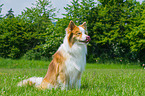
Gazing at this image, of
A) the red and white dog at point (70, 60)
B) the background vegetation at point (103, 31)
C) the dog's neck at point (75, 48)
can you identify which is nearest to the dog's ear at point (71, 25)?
the red and white dog at point (70, 60)

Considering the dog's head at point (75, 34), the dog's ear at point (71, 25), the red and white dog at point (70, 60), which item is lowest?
the red and white dog at point (70, 60)

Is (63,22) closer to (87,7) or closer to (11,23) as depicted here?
(87,7)

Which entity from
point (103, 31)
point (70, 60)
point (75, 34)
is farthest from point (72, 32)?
point (103, 31)

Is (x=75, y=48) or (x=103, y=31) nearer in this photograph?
(x=75, y=48)

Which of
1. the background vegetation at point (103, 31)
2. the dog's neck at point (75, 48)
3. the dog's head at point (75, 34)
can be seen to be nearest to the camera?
the dog's head at point (75, 34)

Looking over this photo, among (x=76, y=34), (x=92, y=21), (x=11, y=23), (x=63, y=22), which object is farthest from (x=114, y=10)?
(x=76, y=34)

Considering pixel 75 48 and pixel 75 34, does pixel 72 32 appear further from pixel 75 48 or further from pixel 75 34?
pixel 75 48

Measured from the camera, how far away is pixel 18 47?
20000 mm

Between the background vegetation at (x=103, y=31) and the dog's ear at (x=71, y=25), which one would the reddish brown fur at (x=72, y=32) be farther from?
the background vegetation at (x=103, y=31)

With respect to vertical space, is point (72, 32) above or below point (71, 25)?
below

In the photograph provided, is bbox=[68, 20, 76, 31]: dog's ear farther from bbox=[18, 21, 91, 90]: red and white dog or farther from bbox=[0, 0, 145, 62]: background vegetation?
bbox=[0, 0, 145, 62]: background vegetation

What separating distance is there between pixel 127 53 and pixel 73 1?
7832 millimetres

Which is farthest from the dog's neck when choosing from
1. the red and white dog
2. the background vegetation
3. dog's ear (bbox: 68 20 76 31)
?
the background vegetation

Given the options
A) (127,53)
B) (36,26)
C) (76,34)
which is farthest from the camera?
(36,26)
